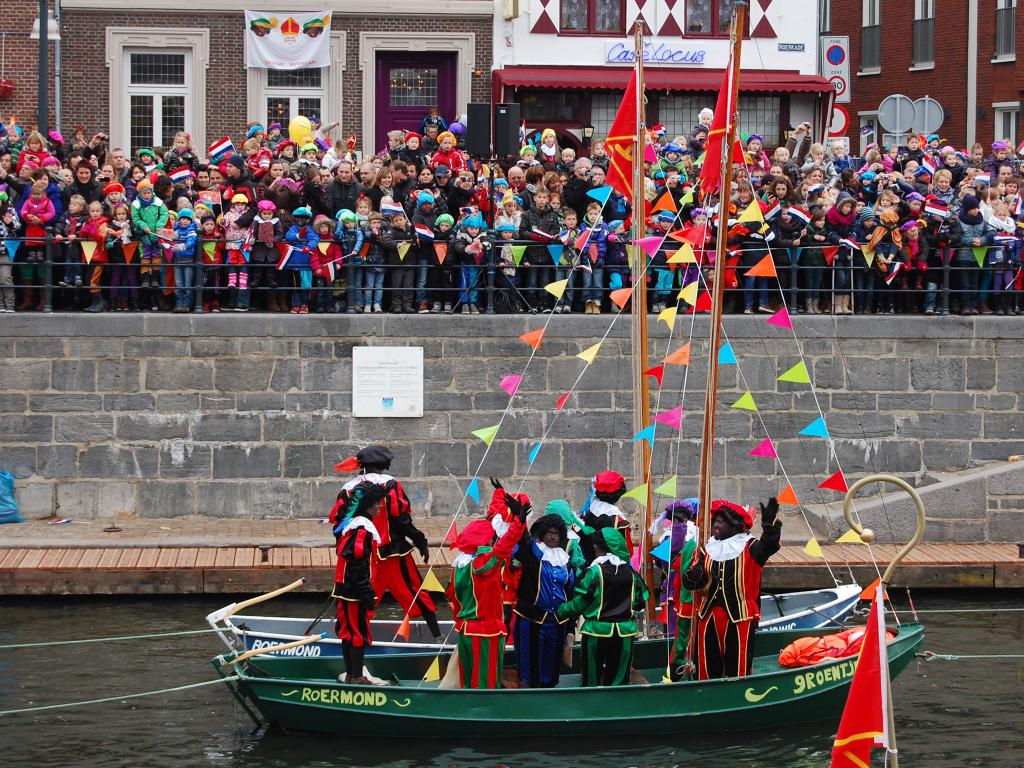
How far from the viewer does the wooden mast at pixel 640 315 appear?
13.0 m

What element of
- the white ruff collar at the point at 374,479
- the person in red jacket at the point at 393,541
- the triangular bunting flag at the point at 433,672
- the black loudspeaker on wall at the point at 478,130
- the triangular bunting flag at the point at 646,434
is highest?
the black loudspeaker on wall at the point at 478,130

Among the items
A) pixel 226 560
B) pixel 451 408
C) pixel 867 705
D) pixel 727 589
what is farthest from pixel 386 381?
pixel 867 705

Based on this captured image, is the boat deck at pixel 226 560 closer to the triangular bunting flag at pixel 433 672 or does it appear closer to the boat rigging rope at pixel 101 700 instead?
the boat rigging rope at pixel 101 700

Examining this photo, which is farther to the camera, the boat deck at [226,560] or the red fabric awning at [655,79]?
the red fabric awning at [655,79]

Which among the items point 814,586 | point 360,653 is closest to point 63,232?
point 360,653

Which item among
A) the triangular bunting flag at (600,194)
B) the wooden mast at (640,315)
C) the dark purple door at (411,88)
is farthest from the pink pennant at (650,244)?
the dark purple door at (411,88)

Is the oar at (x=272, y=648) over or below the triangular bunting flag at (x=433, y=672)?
over

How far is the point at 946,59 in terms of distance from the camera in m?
34.4

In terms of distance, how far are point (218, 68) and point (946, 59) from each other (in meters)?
15.7

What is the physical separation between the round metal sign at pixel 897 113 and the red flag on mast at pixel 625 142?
32.9ft

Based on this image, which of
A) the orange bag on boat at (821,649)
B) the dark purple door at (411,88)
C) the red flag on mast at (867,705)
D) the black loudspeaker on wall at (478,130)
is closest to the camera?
the red flag on mast at (867,705)

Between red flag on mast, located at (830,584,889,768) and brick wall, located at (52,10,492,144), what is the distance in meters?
18.3

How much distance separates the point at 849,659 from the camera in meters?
12.7

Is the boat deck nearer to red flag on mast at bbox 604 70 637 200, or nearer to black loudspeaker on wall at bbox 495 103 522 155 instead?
black loudspeaker on wall at bbox 495 103 522 155
